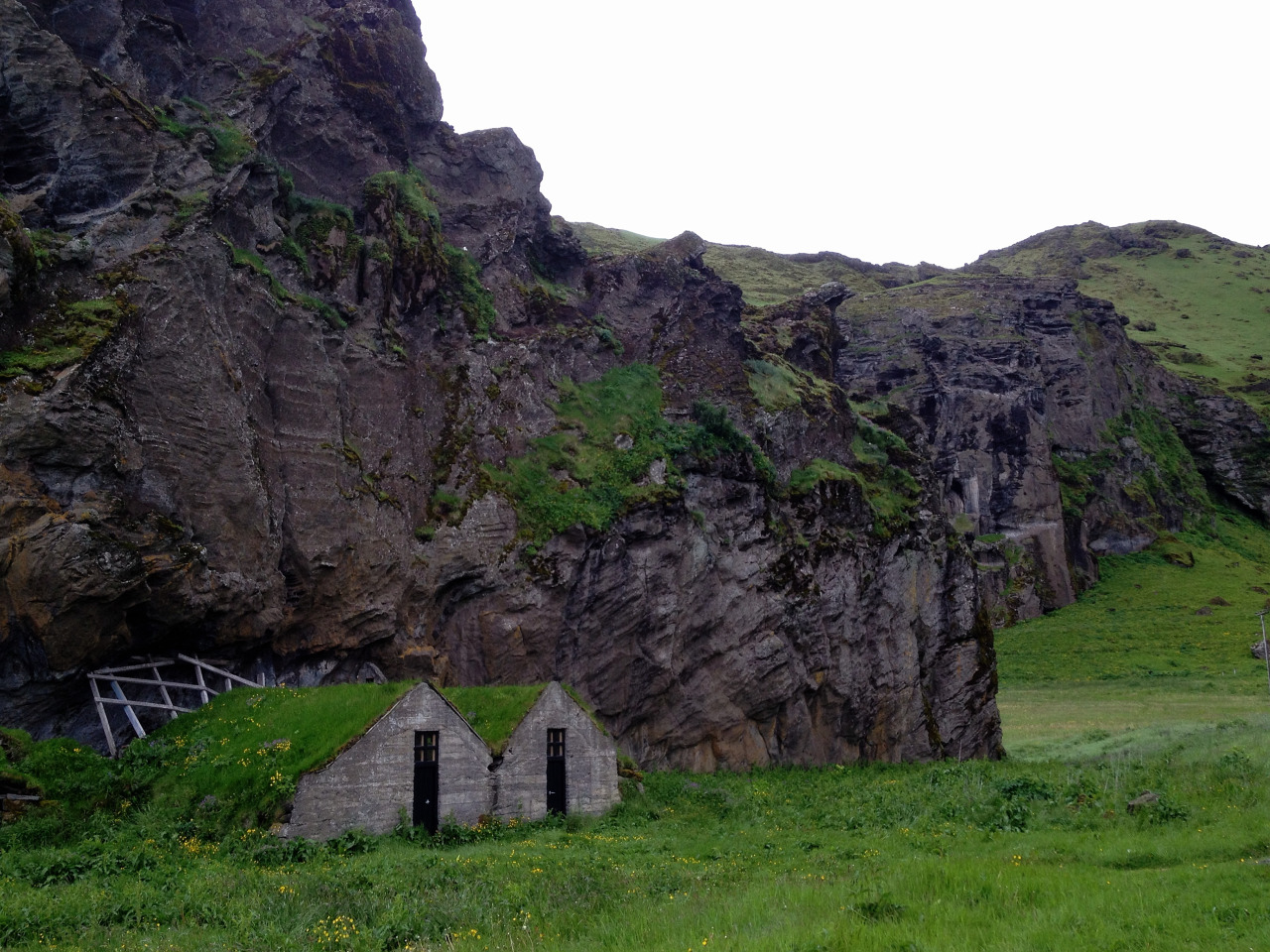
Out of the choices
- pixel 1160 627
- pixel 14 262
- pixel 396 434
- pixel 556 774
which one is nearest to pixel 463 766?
pixel 556 774

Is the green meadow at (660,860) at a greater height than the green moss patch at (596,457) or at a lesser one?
lesser

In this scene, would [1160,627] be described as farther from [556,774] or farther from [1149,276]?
[1149,276]

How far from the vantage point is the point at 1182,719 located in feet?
140

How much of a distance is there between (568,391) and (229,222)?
44.7 feet

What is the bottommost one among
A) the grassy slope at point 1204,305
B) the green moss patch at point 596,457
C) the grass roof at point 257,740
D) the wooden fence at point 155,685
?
the grass roof at point 257,740

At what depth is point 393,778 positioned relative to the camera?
19.9 m

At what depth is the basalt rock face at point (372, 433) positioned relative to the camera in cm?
2098

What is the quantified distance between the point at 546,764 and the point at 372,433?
1244 centimetres

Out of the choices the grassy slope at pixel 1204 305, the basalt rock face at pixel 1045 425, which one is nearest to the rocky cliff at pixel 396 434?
the basalt rock face at pixel 1045 425

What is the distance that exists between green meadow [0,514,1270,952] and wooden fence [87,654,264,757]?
0.91 metres

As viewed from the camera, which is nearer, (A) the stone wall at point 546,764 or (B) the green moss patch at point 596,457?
(A) the stone wall at point 546,764

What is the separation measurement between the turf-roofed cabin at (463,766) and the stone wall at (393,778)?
2cm

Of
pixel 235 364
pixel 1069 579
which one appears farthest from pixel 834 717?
pixel 1069 579

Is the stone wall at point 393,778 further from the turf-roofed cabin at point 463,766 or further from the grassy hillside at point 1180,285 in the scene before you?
the grassy hillside at point 1180,285
